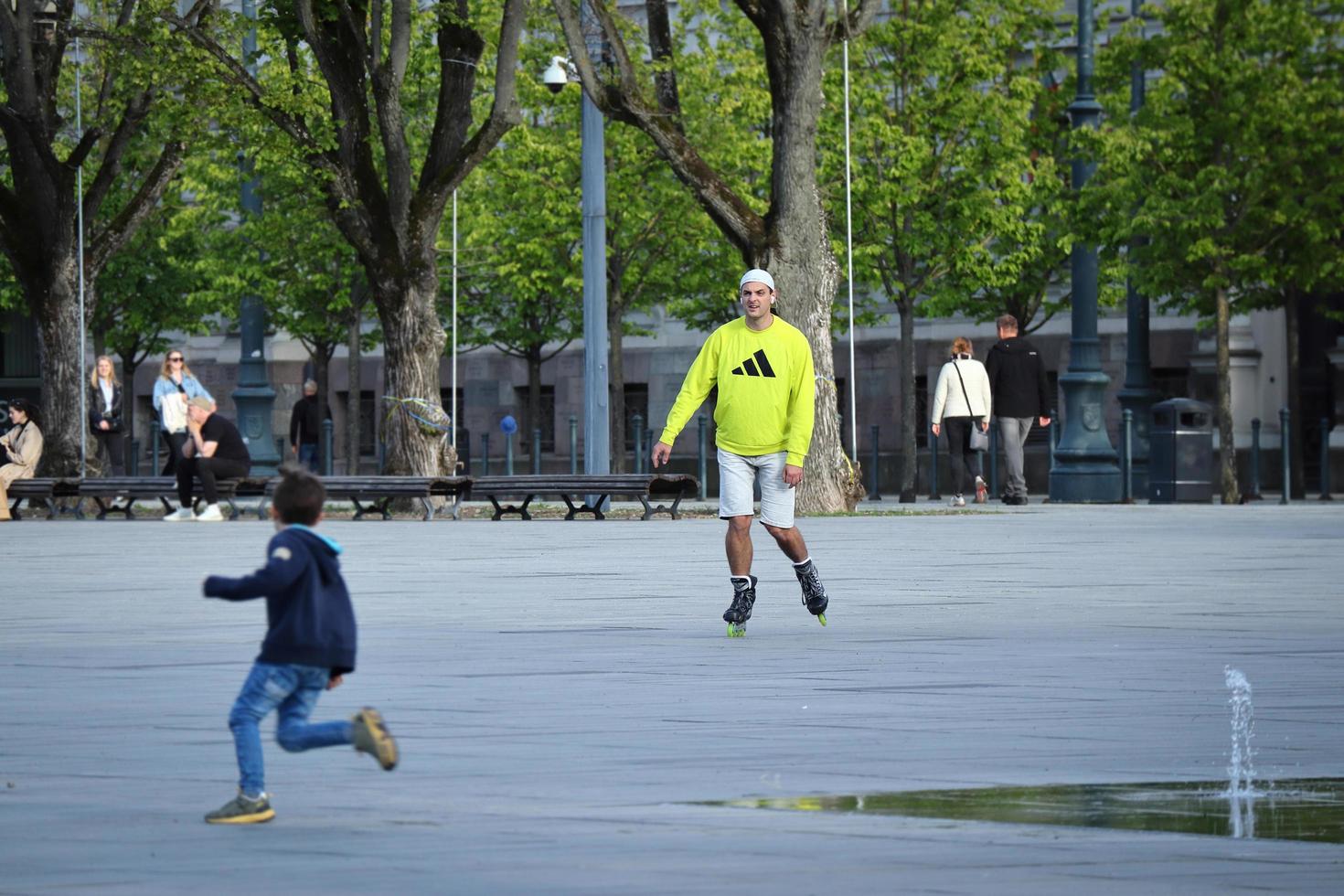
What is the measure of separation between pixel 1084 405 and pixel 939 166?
27.5 feet

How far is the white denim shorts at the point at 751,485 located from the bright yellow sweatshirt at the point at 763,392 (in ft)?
0.19

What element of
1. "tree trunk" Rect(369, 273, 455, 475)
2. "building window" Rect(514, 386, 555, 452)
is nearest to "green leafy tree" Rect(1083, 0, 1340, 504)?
"tree trunk" Rect(369, 273, 455, 475)

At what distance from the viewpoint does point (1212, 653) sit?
33.7 ft

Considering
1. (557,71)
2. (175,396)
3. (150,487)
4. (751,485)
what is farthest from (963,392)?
(751,485)

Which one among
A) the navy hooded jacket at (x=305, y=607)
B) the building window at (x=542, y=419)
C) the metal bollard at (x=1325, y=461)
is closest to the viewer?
the navy hooded jacket at (x=305, y=607)

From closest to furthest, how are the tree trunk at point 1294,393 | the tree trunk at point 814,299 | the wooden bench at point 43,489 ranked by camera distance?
1. the tree trunk at point 814,299
2. the wooden bench at point 43,489
3. the tree trunk at point 1294,393

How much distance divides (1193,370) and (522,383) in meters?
14.4

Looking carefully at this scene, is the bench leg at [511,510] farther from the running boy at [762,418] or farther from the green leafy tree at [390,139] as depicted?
the running boy at [762,418]

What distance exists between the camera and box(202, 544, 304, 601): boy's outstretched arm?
19.7ft

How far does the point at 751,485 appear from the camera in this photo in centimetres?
1202

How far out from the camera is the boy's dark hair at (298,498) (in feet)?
20.4

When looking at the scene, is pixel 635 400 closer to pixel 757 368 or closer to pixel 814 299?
pixel 814 299

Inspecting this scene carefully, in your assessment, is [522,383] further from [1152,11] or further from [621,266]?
[1152,11]

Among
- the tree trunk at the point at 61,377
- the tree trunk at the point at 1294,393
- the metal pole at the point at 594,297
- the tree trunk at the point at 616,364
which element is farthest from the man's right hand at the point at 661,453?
the tree trunk at the point at 616,364
